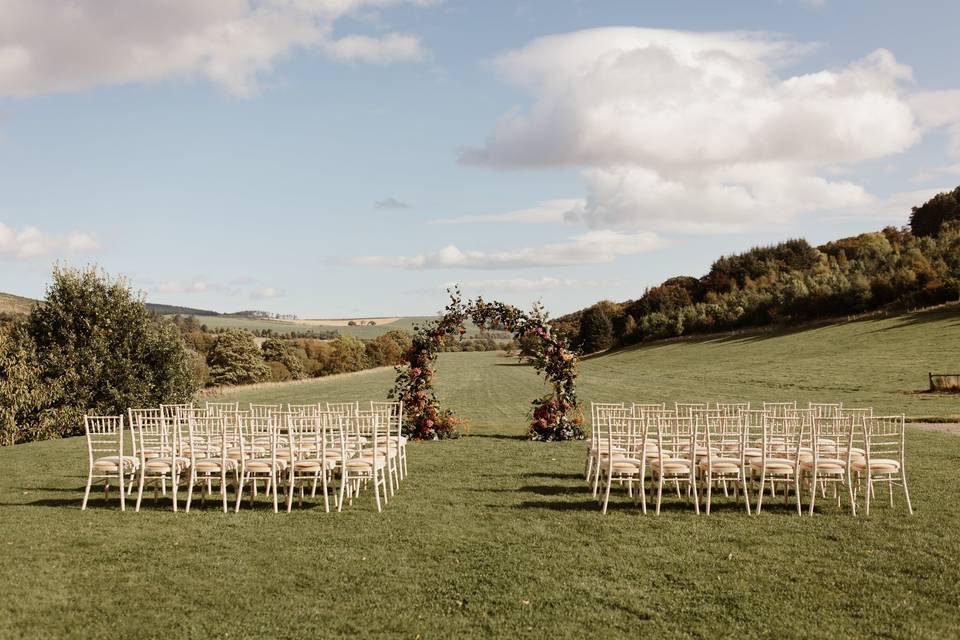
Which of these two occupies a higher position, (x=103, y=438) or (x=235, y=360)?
(x=235, y=360)

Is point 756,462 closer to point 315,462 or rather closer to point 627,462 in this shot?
point 627,462

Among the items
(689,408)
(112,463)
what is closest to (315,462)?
(112,463)

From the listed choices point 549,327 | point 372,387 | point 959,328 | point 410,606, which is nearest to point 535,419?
point 549,327

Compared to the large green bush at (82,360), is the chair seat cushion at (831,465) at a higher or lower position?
lower

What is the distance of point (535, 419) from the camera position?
1911cm

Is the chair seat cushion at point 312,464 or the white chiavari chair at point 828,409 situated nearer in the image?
the chair seat cushion at point 312,464

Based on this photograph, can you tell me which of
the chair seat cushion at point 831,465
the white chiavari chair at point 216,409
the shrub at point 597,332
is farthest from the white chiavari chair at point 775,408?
the shrub at point 597,332

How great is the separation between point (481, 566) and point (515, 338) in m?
13.0

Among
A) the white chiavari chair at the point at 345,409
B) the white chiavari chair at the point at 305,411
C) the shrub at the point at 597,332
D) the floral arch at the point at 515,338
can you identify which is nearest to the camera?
the white chiavari chair at the point at 305,411

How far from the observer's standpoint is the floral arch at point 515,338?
62.1 ft

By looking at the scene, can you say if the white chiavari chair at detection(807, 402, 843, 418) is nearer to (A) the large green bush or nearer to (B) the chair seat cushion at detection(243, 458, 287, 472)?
(B) the chair seat cushion at detection(243, 458, 287, 472)

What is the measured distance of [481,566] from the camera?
23.8 feet

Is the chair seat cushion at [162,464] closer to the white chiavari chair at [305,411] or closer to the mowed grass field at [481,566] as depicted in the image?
the mowed grass field at [481,566]

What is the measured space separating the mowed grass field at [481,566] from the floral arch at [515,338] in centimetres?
558
